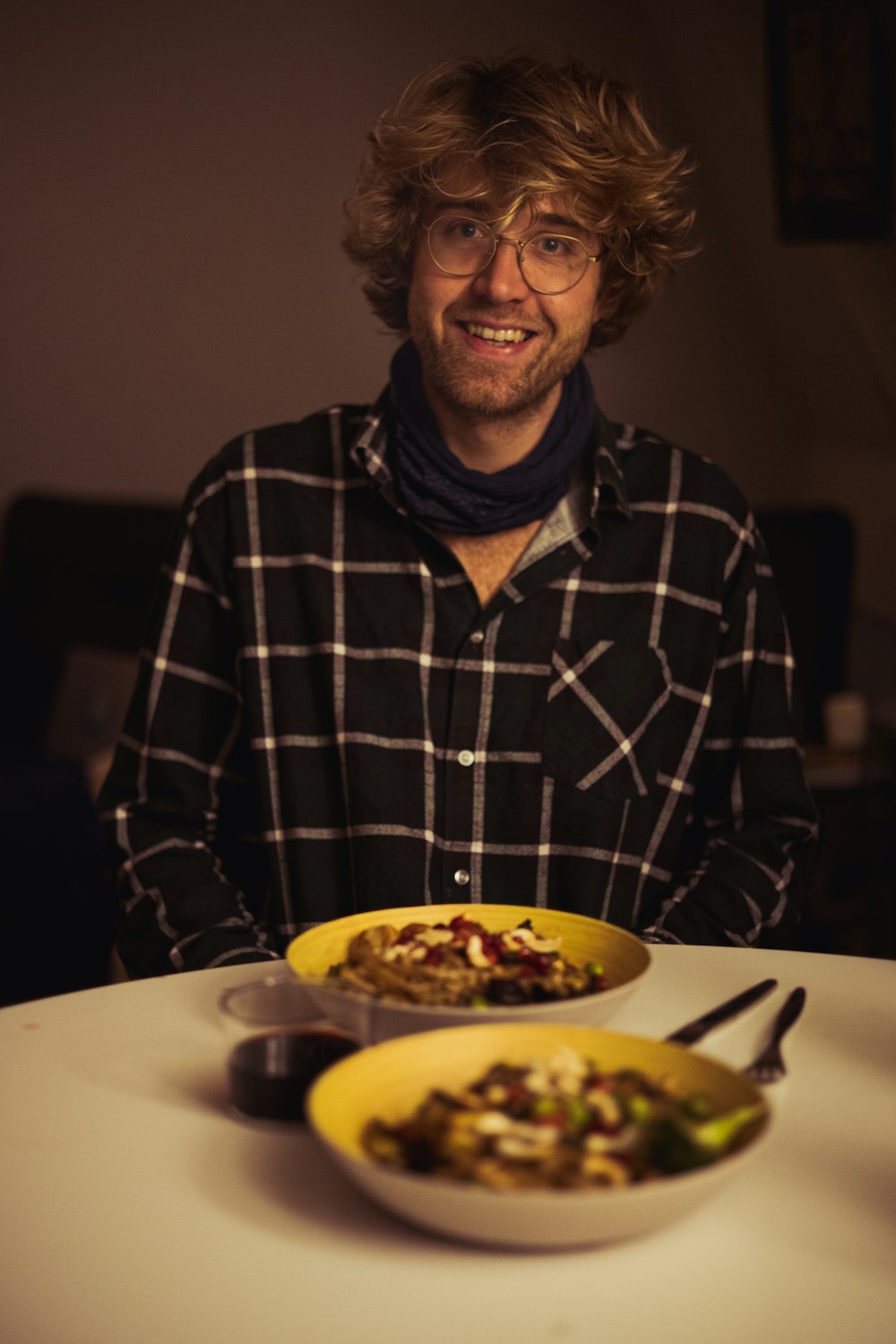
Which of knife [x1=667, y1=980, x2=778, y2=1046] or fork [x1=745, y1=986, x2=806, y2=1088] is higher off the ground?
knife [x1=667, y1=980, x2=778, y2=1046]

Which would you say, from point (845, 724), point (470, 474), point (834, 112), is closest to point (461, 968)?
point (470, 474)

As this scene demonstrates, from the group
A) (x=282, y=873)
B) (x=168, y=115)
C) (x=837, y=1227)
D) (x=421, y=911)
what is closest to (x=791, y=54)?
(x=168, y=115)

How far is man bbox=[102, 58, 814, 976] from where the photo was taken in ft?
5.19

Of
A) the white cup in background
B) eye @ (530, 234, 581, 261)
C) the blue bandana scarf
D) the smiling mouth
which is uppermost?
eye @ (530, 234, 581, 261)

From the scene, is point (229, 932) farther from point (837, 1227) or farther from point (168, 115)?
point (168, 115)

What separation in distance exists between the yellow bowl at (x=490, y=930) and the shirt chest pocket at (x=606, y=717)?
499 mm

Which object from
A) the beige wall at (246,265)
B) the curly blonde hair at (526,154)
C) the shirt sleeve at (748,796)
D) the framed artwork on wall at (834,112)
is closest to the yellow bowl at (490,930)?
the shirt sleeve at (748,796)

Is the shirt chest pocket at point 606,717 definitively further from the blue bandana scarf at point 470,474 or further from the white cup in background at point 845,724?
the white cup in background at point 845,724

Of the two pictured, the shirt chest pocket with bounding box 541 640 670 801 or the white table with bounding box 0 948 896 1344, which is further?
the shirt chest pocket with bounding box 541 640 670 801

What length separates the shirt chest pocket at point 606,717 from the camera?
62.9 inches

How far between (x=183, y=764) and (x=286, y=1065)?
77 centimetres

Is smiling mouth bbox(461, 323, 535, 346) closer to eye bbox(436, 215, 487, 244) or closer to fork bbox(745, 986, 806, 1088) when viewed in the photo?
eye bbox(436, 215, 487, 244)

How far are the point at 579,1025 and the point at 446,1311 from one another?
27cm

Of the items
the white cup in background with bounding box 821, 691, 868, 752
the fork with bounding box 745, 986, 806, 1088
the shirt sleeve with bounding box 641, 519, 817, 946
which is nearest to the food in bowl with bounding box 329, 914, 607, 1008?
the fork with bounding box 745, 986, 806, 1088
